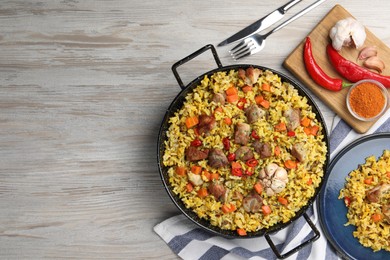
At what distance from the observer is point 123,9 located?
316 centimetres

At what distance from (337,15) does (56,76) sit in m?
1.61

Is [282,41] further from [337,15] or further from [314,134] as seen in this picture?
[314,134]

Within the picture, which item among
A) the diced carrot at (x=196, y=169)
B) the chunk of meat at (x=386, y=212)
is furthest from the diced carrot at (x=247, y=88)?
the chunk of meat at (x=386, y=212)

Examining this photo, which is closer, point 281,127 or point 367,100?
point 281,127

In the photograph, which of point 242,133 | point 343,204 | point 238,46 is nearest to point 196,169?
point 242,133

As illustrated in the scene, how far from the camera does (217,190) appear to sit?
274cm

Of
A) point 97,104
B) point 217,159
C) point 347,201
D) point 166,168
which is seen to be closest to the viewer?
point 217,159

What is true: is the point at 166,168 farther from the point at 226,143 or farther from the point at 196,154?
the point at 226,143

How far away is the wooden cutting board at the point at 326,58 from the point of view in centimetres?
304

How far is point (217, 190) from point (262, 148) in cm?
30

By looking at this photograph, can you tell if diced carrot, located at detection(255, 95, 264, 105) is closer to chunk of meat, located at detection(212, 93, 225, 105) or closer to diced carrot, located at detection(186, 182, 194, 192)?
chunk of meat, located at detection(212, 93, 225, 105)

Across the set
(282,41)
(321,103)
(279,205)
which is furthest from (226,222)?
(282,41)

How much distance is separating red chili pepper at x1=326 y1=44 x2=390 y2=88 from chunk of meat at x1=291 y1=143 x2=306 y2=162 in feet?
1.79

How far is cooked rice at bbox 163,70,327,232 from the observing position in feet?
9.09
